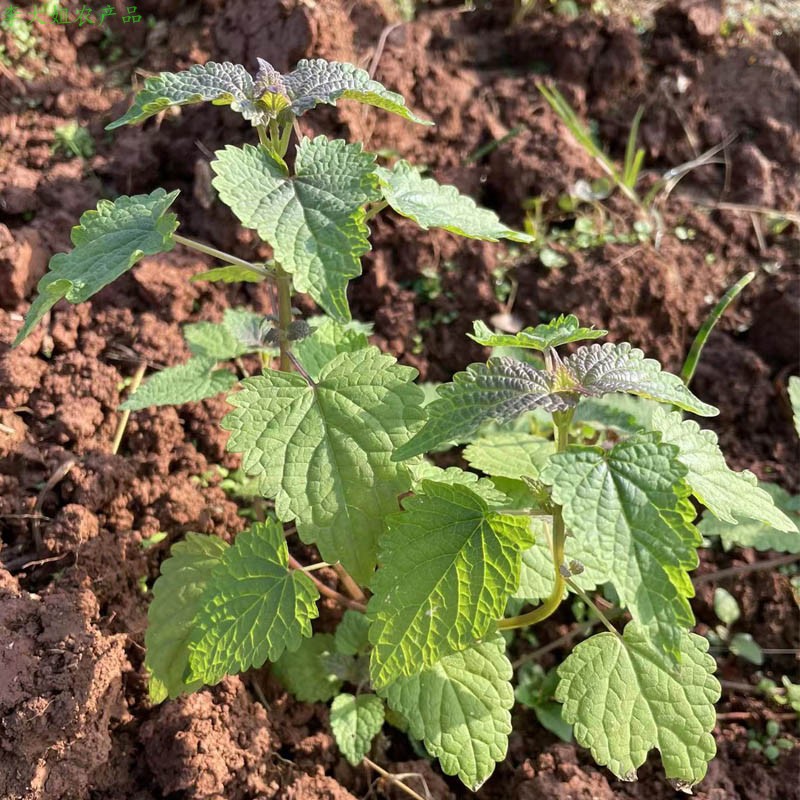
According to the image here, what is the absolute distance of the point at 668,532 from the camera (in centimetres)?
131

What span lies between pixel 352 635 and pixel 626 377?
103 centimetres

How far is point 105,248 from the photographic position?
1615mm

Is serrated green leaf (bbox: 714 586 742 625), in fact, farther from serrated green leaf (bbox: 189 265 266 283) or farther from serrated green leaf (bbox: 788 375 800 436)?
serrated green leaf (bbox: 189 265 266 283)

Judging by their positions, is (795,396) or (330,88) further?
(795,396)

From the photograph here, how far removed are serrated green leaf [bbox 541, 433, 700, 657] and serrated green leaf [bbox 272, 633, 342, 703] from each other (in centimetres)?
97

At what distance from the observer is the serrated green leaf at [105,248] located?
4.88ft

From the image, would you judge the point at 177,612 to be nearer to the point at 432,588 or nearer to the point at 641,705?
the point at 432,588

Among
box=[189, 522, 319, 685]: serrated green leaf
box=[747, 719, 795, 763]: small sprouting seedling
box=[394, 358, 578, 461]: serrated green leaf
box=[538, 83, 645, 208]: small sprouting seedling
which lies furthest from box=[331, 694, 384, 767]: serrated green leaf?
box=[538, 83, 645, 208]: small sprouting seedling

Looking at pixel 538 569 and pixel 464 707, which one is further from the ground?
pixel 538 569

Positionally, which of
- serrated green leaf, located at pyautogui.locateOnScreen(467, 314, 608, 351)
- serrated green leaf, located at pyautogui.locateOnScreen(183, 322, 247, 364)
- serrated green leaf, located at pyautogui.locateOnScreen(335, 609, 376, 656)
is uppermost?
serrated green leaf, located at pyautogui.locateOnScreen(467, 314, 608, 351)

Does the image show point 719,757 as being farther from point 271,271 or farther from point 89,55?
point 89,55

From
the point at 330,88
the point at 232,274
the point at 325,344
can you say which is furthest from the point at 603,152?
the point at 232,274

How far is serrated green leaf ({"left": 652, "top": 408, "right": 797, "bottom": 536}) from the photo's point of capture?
5.02 feet

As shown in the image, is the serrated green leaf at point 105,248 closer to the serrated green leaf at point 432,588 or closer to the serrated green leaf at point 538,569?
the serrated green leaf at point 432,588
